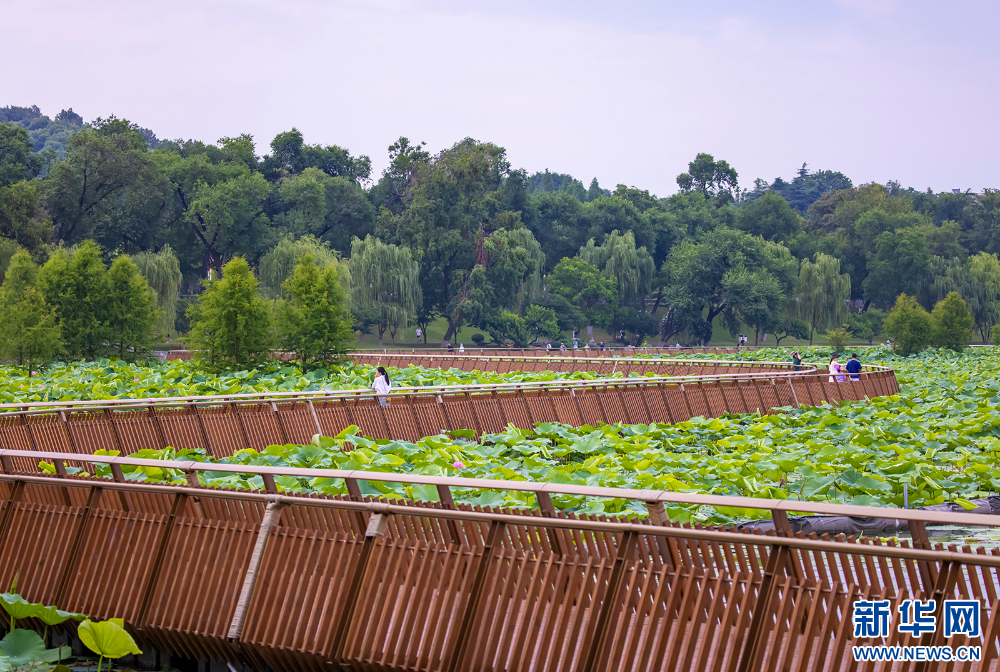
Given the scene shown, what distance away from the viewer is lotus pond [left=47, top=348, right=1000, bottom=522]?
8570 millimetres

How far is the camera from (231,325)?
2275 centimetres

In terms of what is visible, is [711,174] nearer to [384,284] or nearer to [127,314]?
[384,284]

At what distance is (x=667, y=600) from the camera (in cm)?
435

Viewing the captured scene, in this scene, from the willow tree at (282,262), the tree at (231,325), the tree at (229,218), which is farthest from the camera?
the tree at (229,218)

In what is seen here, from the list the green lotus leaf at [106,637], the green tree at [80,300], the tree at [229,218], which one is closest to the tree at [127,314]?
the green tree at [80,300]

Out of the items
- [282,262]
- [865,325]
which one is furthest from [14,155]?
[865,325]

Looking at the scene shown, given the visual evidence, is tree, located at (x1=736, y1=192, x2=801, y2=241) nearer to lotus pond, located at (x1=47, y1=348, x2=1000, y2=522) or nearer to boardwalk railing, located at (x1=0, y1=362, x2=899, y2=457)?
boardwalk railing, located at (x1=0, y1=362, x2=899, y2=457)

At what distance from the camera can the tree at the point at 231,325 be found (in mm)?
22625

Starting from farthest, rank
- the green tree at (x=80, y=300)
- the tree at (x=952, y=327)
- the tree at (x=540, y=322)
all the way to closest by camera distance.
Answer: the tree at (x=540, y=322), the tree at (x=952, y=327), the green tree at (x=80, y=300)

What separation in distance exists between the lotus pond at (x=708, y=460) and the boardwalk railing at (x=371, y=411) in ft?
3.01

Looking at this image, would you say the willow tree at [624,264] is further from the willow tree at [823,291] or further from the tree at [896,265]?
the tree at [896,265]

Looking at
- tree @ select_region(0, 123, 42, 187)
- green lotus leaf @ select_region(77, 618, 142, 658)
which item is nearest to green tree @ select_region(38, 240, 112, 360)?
green lotus leaf @ select_region(77, 618, 142, 658)

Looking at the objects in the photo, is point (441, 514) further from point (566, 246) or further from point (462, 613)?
point (566, 246)

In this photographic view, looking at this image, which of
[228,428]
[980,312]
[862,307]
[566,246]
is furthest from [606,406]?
[862,307]
